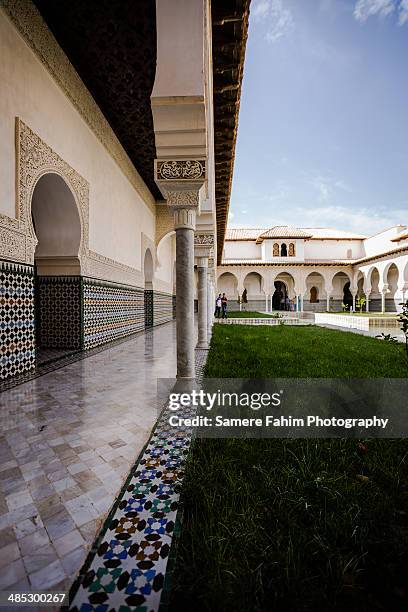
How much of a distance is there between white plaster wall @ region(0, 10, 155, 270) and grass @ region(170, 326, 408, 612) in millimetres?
3295

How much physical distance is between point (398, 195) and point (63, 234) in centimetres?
5699

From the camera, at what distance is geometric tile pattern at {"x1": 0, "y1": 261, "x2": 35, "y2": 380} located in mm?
3359

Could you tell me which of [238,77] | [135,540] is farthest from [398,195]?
[135,540]

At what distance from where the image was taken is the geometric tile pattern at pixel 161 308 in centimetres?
1043

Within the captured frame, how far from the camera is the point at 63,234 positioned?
508 cm

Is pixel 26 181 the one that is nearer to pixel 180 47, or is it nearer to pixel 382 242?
pixel 180 47

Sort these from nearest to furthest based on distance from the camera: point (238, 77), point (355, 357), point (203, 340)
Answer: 1. point (238, 77)
2. point (355, 357)
3. point (203, 340)

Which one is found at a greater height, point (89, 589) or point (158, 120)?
point (158, 120)

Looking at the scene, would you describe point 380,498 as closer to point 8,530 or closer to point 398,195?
point 8,530

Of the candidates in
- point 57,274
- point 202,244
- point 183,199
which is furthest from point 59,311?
point 183,199

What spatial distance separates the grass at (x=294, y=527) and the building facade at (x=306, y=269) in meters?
20.8

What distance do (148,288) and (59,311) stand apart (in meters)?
4.85

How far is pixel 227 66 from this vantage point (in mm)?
3453

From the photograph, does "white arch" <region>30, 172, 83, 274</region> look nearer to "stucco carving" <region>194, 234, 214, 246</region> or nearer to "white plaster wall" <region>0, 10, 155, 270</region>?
"white plaster wall" <region>0, 10, 155, 270</region>
